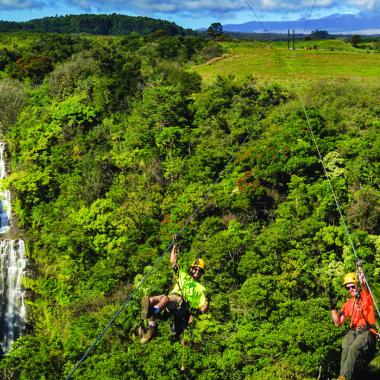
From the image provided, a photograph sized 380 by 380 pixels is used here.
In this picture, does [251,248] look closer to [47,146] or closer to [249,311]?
[249,311]

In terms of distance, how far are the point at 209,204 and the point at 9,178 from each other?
18.7 meters

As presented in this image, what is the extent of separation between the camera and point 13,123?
155 feet

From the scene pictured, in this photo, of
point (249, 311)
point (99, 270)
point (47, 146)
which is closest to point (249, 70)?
point (47, 146)

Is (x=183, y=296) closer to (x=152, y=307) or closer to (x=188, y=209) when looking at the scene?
(x=152, y=307)

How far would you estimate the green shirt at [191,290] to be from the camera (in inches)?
414

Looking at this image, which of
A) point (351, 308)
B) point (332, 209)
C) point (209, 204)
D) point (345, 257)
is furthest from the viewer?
point (209, 204)

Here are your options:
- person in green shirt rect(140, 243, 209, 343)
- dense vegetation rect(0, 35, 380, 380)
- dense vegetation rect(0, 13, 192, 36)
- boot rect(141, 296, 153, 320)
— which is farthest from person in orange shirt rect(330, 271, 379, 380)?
dense vegetation rect(0, 13, 192, 36)

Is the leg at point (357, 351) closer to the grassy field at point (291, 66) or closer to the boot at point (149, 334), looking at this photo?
the boot at point (149, 334)

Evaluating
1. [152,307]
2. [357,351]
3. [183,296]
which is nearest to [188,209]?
[183,296]

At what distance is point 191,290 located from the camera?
34.6 feet

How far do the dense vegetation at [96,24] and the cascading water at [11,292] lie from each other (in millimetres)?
153774

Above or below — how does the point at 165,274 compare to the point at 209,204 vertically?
below

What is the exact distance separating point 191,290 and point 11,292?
2910 centimetres

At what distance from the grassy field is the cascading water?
79.2 ft
